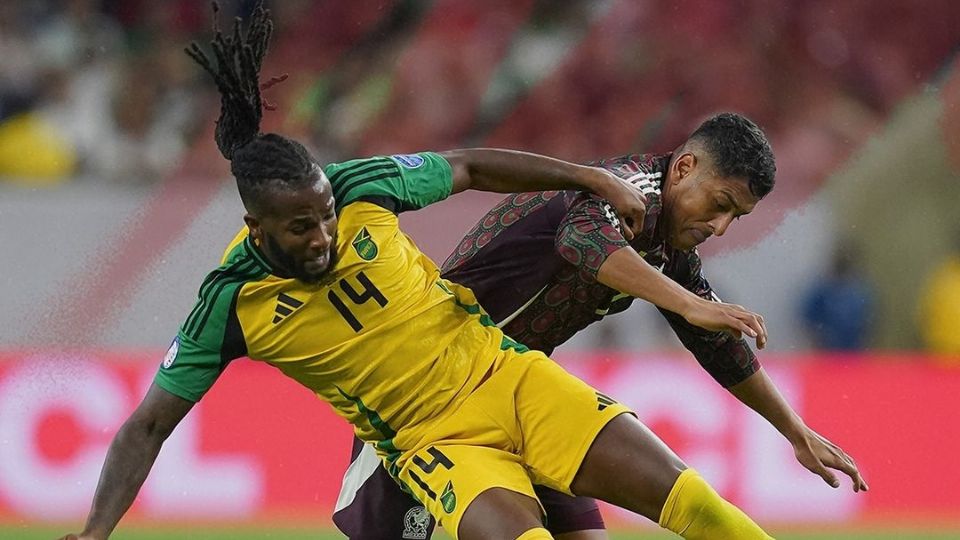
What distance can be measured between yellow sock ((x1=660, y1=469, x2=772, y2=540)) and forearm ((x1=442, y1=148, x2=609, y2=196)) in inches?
34.0

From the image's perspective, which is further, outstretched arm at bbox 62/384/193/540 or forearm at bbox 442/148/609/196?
forearm at bbox 442/148/609/196

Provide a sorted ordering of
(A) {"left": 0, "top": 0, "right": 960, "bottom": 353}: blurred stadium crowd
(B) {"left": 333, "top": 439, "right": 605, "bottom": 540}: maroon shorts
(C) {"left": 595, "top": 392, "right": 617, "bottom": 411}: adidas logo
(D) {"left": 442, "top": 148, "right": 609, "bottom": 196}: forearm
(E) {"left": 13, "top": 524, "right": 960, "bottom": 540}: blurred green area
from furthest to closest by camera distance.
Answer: (A) {"left": 0, "top": 0, "right": 960, "bottom": 353}: blurred stadium crowd → (E) {"left": 13, "top": 524, "right": 960, "bottom": 540}: blurred green area → (B) {"left": 333, "top": 439, "right": 605, "bottom": 540}: maroon shorts → (D) {"left": 442, "top": 148, "right": 609, "bottom": 196}: forearm → (C) {"left": 595, "top": 392, "right": 617, "bottom": 411}: adidas logo

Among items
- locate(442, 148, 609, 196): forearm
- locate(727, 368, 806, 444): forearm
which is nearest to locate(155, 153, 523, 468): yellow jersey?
locate(442, 148, 609, 196): forearm

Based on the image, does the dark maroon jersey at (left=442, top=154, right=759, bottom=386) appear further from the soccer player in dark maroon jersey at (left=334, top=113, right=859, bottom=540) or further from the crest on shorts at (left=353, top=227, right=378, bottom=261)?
the crest on shorts at (left=353, top=227, right=378, bottom=261)

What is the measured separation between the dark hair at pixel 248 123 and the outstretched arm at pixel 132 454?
0.61 meters

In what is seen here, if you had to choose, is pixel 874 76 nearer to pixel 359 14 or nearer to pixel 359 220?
pixel 359 14

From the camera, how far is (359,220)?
4.41 meters

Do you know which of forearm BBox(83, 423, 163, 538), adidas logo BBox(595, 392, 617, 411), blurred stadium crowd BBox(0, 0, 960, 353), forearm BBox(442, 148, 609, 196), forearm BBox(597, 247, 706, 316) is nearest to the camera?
forearm BBox(597, 247, 706, 316)

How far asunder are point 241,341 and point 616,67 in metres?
7.04

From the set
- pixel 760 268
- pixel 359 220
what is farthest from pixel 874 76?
pixel 359 220

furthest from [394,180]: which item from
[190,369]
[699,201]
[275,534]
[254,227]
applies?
[275,534]

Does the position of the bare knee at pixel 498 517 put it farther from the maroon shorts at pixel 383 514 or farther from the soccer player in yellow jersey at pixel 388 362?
the maroon shorts at pixel 383 514

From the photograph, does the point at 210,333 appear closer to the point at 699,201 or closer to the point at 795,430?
the point at 699,201

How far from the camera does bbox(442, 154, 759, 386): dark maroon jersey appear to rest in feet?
15.6
